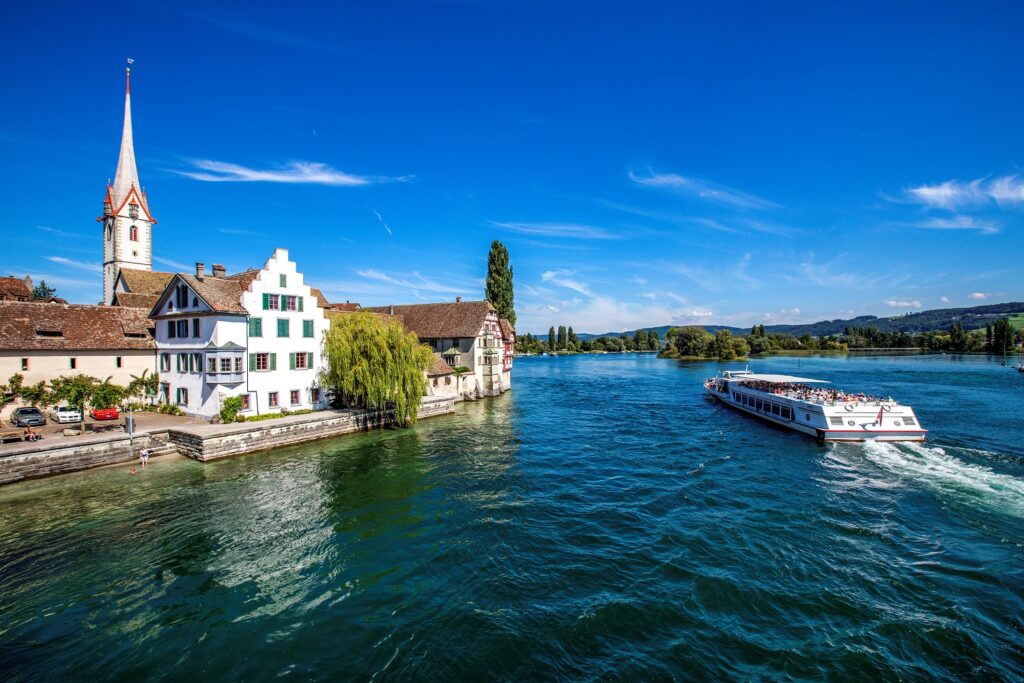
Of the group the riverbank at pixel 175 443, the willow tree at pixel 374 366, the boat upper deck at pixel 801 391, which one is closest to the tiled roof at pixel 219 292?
the willow tree at pixel 374 366

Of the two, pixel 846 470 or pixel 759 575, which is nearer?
pixel 759 575

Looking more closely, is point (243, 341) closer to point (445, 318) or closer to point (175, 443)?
point (175, 443)

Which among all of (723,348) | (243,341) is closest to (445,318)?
(243,341)

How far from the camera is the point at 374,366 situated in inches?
1363

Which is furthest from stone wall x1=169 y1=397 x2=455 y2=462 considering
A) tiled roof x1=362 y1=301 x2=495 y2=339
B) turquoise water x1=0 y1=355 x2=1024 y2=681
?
tiled roof x1=362 y1=301 x2=495 y2=339

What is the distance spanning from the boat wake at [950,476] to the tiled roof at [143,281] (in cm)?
5759

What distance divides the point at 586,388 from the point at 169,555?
56.8 meters

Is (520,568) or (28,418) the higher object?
(28,418)

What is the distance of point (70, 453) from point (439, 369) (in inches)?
1150

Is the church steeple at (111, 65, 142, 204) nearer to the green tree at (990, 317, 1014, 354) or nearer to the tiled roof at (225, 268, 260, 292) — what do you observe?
the tiled roof at (225, 268, 260, 292)

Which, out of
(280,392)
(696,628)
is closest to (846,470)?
(696,628)

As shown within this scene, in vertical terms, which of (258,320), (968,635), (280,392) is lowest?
(968,635)

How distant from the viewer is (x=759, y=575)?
1395cm

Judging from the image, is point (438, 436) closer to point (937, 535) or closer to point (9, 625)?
point (9, 625)
